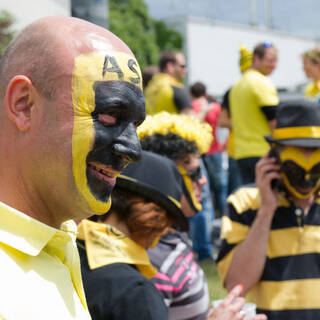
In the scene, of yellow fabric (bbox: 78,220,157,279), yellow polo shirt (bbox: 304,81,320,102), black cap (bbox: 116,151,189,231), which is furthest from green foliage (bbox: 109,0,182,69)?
yellow fabric (bbox: 78,220,157,279)

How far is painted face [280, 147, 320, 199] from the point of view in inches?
97.8

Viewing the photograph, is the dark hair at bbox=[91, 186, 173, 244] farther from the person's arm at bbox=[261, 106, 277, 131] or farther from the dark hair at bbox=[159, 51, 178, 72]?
the dark hair at bbox=[159, 51, 178, 72]

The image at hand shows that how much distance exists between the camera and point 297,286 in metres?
2.35

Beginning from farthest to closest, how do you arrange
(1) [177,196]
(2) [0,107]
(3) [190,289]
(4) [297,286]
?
(4) [297,286] < (3) [190,289] < (1) [177,196] < (2) [0,107]

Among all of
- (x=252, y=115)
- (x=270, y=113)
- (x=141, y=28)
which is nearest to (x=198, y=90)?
(x=252, y=115)

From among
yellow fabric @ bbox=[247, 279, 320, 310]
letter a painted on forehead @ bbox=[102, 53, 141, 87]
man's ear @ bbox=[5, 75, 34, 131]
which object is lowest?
yellow fabric @ bbox=[247, 279, 320, 310]

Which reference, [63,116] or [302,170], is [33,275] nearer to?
[63,116]

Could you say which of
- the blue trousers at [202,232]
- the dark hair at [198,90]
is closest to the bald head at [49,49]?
the blue trousers at [202,232]

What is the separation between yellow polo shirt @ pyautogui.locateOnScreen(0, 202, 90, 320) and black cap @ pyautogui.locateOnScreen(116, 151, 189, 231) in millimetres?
739

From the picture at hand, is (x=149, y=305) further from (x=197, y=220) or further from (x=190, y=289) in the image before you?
(x=197, y=220)

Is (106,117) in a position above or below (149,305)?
above

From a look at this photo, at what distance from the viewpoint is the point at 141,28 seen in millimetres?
24031

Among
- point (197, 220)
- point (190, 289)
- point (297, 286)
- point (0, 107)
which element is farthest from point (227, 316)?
point (197, 220)

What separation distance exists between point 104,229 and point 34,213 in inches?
26.0
